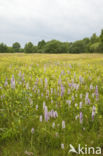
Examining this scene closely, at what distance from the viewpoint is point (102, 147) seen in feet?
7.43

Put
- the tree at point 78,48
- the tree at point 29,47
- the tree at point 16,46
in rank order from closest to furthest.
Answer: the tree at point 78,48 < the tree at point 29,47 < the tree at point 16,46

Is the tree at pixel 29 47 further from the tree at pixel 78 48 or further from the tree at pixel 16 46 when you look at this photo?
the tree at pixel 78 48

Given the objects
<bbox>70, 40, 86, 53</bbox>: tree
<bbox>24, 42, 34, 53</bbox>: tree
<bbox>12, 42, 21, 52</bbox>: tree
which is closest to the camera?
<bbox>70, 40, 86, 53</bbox>: tree

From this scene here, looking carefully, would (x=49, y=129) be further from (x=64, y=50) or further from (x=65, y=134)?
(x=64, y=50)

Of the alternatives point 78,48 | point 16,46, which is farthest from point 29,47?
point 78,48

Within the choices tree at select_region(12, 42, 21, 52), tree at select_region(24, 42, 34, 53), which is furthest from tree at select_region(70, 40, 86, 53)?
tree at select_region(12, 42, 21, 52)

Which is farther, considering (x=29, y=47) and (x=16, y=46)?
(x=16, y=46)

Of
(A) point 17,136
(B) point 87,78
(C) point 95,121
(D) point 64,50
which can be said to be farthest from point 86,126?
(D) point 64,50

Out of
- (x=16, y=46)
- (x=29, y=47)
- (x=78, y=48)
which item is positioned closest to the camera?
(x=78, y=48)

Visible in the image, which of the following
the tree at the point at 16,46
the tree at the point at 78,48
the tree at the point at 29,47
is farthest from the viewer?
the tree at the point at 16,46

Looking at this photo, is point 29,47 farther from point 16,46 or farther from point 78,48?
point 78,48

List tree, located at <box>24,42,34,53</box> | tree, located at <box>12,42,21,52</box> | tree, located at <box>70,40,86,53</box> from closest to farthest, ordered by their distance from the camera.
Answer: tree, located at <box>70,40,86,53</box>, tree, located at <box>24,42,34,53</box>, tree, located at <box>12,42,21,52</box>

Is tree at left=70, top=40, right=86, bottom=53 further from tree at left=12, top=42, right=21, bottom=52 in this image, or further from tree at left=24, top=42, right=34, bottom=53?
tree at left=12, top=42, right=21, bottom=52

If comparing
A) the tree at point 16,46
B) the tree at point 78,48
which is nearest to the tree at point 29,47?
the tree at point 16,46
